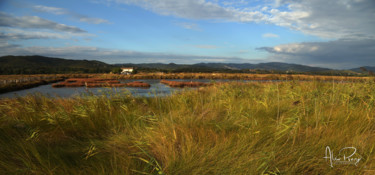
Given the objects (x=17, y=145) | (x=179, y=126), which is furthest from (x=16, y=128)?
(x=179, y=126)

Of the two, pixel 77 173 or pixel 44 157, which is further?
pixel 44 157

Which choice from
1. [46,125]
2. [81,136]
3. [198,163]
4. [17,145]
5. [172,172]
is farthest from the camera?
[46,125]

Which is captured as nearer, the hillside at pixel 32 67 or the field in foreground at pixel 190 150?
the field in foreground at pixel 190 150

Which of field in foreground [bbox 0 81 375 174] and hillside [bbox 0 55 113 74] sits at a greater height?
hillside [bbox 0 55 113 74]

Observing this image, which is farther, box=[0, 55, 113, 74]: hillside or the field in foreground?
box=[0, 55, 113, 74]: hillside

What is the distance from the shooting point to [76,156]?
7.95ft

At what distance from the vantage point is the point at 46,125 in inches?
146

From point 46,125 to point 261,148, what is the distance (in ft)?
13.4

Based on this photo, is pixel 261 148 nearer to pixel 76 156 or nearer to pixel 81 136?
pixel 76 156

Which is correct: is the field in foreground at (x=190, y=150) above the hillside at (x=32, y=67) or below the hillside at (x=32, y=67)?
below

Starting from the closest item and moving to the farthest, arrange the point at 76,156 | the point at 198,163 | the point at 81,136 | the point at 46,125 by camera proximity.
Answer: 1. the point at 198,163
2. the point at 76,156
3. the point at 81,136
4. the point at 46,125

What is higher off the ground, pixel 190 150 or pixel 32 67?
pixel 32 67

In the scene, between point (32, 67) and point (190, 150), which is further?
point (32, 67)

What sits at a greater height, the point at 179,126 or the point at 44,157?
the point at 179,126
